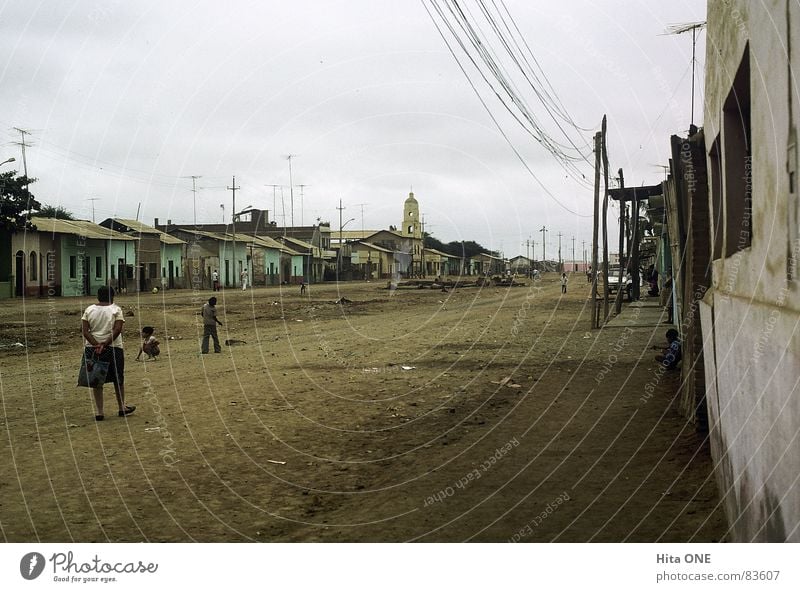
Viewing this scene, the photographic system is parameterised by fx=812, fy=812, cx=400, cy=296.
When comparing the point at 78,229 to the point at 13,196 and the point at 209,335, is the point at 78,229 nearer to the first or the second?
the point at 13,196

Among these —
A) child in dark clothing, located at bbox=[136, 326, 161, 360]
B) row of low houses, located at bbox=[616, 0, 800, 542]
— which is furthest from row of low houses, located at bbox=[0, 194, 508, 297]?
row of low houses, located at bbox=[616, 0, 800, 542]

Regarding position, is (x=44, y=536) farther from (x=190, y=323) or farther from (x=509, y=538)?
(x=190, y=323)

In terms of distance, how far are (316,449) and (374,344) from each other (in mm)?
10505

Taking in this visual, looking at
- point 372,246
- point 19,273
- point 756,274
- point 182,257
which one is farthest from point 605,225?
point 372,246

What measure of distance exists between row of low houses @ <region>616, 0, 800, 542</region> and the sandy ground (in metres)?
0.92

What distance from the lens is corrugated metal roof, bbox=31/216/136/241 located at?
37425 mm

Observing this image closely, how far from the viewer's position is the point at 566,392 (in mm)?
11023

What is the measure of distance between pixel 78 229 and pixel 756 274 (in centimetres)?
4034

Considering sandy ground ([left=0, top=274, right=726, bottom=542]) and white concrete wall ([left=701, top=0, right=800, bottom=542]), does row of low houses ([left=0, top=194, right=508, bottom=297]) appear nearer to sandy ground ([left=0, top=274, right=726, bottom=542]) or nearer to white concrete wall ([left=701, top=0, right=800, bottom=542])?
sandy ground ([left=0, top=274, right=726, bottom=542])

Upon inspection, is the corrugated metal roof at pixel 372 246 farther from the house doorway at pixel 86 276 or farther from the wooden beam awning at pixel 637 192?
the wooden beam awning at pixel 637 192

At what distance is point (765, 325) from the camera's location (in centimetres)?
340

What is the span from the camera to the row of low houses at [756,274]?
2.94m

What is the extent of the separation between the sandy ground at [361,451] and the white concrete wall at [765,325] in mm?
968

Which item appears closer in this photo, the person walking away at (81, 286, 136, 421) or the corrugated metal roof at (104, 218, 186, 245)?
the person walking away at (81, 286, 136, 421)
